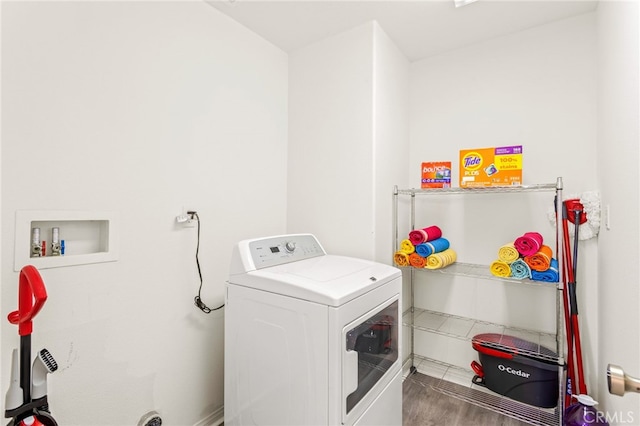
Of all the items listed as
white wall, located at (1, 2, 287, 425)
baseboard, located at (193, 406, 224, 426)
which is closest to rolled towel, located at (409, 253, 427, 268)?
white wall, located at (1, 2, 287, 425)

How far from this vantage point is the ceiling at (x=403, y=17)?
1.84 meters

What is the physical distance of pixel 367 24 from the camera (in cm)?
A: 202

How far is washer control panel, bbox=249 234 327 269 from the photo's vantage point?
1.57 metres

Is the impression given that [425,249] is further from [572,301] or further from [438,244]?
[572,301]

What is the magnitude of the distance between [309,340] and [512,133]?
6.40ft

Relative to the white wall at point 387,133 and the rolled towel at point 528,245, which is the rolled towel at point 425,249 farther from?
the rolled towel at point 528,245

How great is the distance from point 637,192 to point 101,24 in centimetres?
225

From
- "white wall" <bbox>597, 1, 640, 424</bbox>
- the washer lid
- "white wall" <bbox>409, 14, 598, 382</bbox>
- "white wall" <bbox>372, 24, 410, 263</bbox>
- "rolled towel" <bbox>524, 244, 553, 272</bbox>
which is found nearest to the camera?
"white wall" <bbox>597, 1, 640, 424</bbox>

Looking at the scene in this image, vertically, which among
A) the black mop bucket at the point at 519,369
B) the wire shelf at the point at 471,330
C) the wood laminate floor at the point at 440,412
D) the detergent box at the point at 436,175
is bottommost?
the wood laminate floor at the point at 440,412

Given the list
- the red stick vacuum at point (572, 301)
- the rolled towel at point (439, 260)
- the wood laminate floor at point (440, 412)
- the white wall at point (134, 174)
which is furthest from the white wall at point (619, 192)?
the white wall at point (134, 174)

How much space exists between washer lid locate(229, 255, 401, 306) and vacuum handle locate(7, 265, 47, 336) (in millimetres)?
743

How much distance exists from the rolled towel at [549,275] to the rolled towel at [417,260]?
594mm

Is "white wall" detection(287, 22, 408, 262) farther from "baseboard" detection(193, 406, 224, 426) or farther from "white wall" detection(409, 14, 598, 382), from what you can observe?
"baseboard" detection(193, 406, 224, 426)

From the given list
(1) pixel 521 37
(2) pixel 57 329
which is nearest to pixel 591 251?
(1) pixel 521 37
